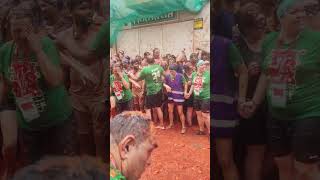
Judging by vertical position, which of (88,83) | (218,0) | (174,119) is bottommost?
(174,119)

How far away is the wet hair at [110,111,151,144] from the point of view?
188 inches

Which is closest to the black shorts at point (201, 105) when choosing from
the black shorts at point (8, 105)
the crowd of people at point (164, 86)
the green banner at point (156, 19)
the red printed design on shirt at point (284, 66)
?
the crowd of people at point (164, 86)

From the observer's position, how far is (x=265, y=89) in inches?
167

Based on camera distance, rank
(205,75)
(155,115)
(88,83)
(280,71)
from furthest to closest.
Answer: (88,83) → (155,115) → (205,75) → (280,71)

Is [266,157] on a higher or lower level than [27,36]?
lower

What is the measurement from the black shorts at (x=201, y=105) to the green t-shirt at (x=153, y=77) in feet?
1.31

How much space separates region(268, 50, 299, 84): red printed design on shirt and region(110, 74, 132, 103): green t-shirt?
1430 millimetres

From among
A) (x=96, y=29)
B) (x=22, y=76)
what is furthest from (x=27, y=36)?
(x=96, y=29)

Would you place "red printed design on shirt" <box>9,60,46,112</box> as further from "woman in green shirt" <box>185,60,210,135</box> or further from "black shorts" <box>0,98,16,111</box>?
"woman in green shirt" <box>185,60,210,135</box>

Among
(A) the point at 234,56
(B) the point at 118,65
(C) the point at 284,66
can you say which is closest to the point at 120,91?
(B) the point at 118,65

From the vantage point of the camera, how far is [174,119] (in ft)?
15.1

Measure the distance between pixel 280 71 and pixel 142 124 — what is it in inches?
57.0

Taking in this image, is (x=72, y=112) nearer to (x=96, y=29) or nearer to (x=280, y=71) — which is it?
(x=96, y=29)

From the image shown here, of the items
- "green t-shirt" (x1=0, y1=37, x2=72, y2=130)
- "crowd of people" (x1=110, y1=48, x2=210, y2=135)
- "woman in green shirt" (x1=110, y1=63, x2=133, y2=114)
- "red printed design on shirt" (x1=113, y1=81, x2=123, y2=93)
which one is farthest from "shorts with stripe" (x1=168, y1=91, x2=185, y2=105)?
"green t-shirt" (x1=0, y1=37, x2=72, y2=130)
